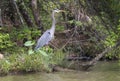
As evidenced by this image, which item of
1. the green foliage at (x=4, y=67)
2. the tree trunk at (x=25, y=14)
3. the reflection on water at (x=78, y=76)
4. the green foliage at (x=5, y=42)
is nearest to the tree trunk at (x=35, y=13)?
the tree trunk at (x=25, y=14)

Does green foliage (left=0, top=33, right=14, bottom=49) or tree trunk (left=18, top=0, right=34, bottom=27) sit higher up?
tree trunk (left=18, top=0, right=34, bottom=27)

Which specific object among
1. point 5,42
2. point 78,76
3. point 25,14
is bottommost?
point 78,76

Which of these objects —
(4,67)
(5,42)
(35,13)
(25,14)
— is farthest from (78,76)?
(25,14)

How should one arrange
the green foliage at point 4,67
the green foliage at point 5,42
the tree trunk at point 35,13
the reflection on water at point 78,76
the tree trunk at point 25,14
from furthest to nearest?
the tree trunk at point 25,14 → the tree trunk at point 35,13 → the green foliage at point 5,42 → the green foliage at point 4,67 → the reflection on water at point 78,76

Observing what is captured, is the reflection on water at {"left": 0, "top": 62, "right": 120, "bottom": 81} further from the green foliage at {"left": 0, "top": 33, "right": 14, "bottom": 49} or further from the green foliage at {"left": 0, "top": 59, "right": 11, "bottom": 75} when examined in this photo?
the green foliage at {"left": 0, "top": 33, "right": 14, "bottom": 49}

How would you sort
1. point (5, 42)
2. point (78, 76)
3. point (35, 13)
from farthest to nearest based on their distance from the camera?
1. point (35, 13)
2. point (5, 42)
3. point (78, 76)

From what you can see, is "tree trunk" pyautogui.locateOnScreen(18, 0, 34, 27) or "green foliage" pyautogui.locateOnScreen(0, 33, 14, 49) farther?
"tree trunk" pyautogui.locateOnScreen(18, 0, 34, 27)

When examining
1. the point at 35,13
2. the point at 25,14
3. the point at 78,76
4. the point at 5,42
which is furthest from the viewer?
the point at 25,14

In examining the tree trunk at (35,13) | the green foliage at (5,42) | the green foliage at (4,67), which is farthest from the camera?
the tree trunk at (35,13)

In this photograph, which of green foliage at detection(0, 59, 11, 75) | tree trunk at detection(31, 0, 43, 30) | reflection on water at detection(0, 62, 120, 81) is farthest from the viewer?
tree trunk at detection(31, 0, 43, 30)

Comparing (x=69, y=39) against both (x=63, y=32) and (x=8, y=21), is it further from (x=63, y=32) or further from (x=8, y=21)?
(x=8, y=21)

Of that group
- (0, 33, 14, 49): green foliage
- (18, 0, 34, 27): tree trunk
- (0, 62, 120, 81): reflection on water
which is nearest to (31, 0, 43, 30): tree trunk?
(18, 0, 34, 27): tree trunk

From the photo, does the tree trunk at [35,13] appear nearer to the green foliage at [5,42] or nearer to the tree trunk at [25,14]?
the tree trunk at [25,14]

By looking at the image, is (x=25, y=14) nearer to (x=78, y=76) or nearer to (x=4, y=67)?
(x=4, y=67)
